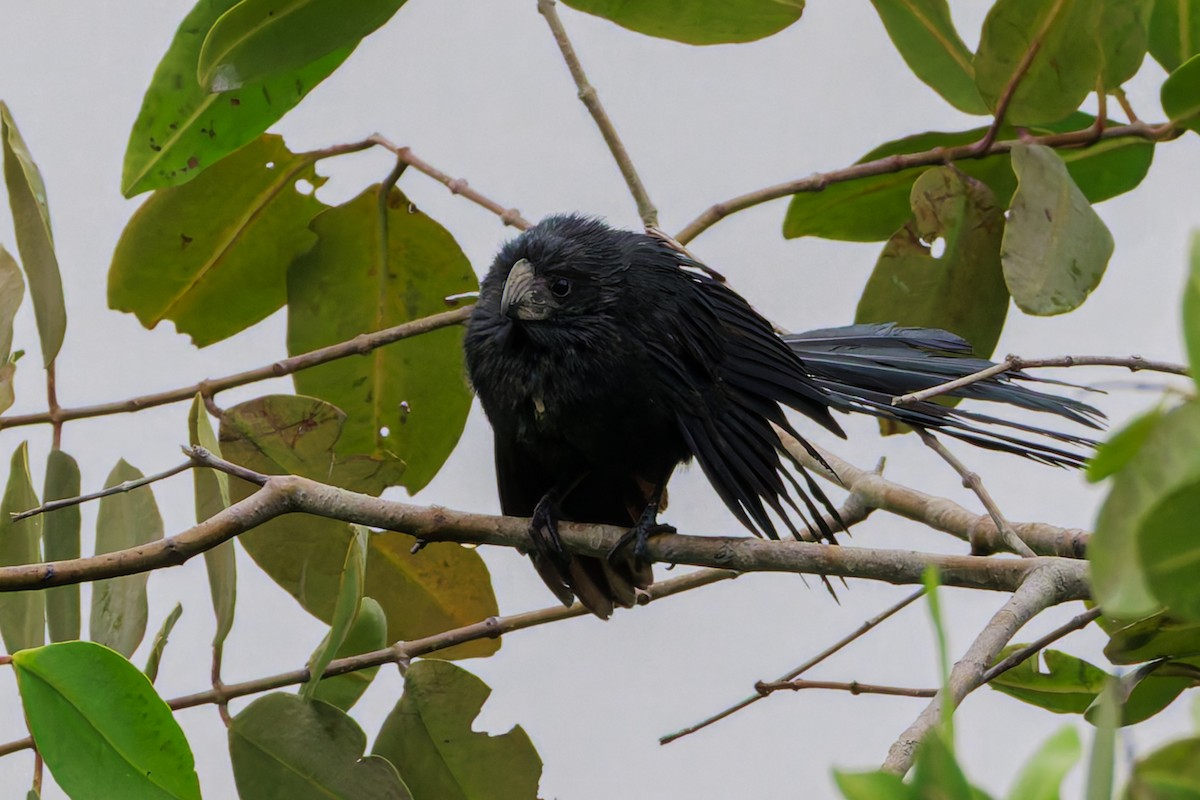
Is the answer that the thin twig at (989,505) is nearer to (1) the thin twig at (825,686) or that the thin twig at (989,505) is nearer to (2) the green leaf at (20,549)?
(1) the thin twig at (825,686)

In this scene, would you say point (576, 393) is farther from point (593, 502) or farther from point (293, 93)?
point (293, 93)

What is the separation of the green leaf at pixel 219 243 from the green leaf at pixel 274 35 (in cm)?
41

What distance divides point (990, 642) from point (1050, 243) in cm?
51

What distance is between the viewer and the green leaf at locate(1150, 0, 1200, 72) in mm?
1295

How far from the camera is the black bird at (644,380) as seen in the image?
52.4 inches

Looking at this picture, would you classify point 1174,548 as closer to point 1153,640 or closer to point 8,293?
point 1153,640

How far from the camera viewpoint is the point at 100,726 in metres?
0.90

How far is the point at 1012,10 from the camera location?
124 cm

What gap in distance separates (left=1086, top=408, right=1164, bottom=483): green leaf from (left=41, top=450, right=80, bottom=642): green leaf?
1037 millimetres

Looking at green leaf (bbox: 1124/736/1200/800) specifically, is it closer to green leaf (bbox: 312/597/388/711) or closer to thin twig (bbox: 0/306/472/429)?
green leaf (bbox: 312/597/388/711)

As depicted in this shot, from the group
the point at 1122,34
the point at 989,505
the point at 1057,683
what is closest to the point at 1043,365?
the point at 989,505

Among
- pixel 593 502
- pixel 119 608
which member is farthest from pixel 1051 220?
pixel 119 608

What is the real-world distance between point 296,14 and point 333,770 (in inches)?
29.1

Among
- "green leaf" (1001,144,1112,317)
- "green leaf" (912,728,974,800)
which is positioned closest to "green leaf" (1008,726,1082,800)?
"green leaf" (912,728,974,800)
